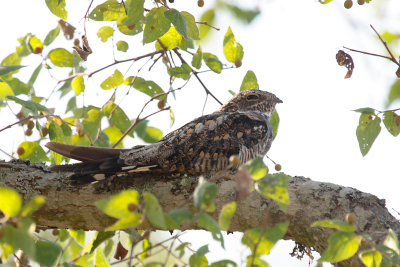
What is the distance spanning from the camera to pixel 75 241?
11.9ft

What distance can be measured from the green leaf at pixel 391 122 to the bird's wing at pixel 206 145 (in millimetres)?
959

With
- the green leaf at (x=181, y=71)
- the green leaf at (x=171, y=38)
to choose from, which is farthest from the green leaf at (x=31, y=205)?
the green leaf at (x=171, y=38)

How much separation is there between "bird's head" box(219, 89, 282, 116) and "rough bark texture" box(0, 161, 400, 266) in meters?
1.52

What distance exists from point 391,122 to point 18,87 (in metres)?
2.45

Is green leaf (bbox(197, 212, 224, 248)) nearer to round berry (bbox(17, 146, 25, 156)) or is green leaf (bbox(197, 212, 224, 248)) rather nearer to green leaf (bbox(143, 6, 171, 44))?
green leaf (bbox(143, 6, 171, 44))

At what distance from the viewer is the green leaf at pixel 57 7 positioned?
2.58m

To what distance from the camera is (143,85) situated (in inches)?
128

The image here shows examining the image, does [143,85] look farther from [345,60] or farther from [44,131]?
[345,60]

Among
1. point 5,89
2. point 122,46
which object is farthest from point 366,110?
point 5,89

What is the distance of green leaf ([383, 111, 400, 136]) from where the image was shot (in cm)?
262

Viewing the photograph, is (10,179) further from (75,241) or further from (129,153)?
(75,241)

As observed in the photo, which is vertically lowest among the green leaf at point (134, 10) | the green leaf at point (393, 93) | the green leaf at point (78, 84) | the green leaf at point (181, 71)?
the green leaf at point (393, 93)

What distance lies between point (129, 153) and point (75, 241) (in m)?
1.07

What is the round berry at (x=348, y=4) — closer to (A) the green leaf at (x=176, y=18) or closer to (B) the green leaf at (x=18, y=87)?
A: (A) the green leaf at (x=176, y=18)
